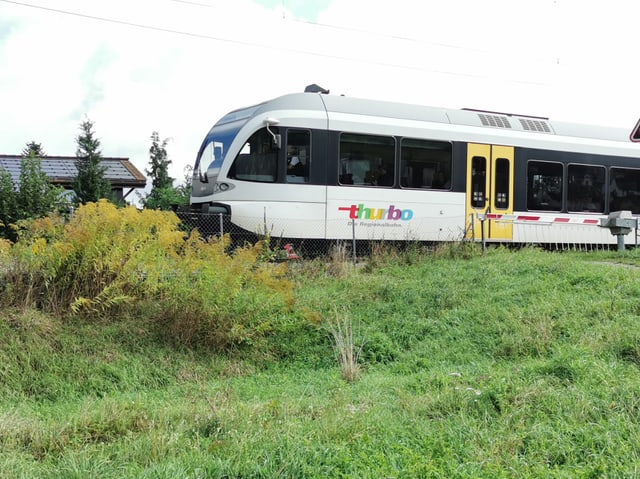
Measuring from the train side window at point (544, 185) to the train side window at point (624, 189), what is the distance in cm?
185

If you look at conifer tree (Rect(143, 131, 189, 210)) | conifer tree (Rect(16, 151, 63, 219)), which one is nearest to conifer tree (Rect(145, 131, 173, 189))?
conifer tree (Rect(143, 131, 189, 210))

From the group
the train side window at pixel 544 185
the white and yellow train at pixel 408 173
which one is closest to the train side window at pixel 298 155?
the white and yellow train at pixel 408 173

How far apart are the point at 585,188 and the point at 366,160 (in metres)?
6.58

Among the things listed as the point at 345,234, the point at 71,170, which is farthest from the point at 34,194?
the point at 71,170

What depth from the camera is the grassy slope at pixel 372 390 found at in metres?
3.94

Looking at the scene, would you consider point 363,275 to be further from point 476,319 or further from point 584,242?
point 584,242

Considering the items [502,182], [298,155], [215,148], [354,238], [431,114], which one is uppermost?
[431,114]

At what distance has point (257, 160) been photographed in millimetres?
12719

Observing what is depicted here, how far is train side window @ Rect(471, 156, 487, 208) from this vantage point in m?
14.9

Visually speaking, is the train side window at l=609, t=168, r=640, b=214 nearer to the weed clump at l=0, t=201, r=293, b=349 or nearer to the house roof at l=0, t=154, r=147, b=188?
the weed clump at l=0, t=201, r=293, b=349

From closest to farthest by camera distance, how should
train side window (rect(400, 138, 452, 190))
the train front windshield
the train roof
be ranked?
the train roof → the train front windshield → train side window (rect(400, 138, 452, 190))

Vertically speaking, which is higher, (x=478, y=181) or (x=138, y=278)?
(x=478, y=181)

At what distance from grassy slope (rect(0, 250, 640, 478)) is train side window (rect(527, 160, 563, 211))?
17.6 feet

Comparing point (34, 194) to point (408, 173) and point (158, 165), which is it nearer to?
point (408, 173)
